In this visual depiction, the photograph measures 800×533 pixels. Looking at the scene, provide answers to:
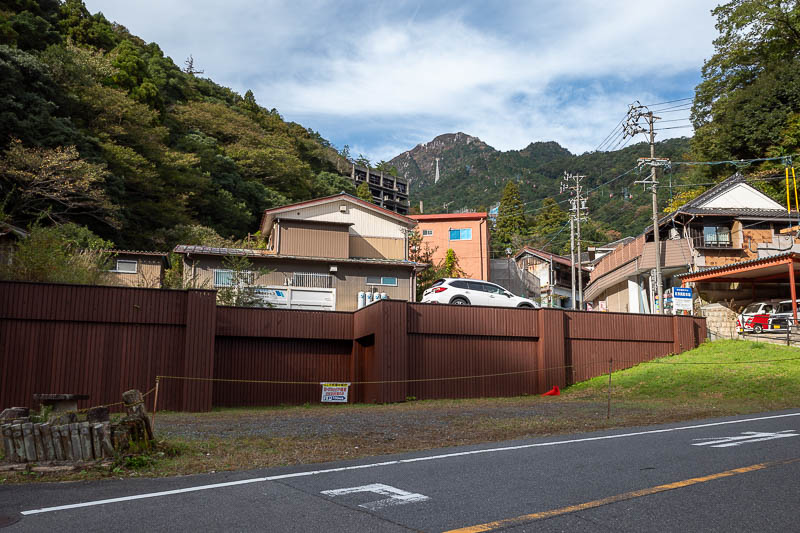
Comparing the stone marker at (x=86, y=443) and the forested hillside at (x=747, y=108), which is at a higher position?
the forested hillside at (x=747, y=108)

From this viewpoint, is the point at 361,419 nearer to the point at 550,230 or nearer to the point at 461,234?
the point at 461,234

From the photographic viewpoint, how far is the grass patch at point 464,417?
9.95 metres

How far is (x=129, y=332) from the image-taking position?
19609 millimetres

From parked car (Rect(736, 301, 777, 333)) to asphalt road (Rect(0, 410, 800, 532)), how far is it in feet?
70.7

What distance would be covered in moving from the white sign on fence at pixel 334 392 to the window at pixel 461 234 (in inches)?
1290

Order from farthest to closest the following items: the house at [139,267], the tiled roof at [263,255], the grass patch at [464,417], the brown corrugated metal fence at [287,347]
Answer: the house at [139,267] < the tiled roof at [263,255] < the brown corrugated metal fence at [287,347] < the grass patch at [464,417]

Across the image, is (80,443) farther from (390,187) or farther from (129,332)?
(390,187)

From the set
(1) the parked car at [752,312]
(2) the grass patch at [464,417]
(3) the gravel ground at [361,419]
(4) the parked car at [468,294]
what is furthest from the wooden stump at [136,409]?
(1) the parked car at [752,312]

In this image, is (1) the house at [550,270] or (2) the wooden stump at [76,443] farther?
(1) the house at [550,270]

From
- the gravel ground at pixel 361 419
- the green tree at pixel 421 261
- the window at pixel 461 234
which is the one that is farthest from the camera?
the window at pixel 461 234

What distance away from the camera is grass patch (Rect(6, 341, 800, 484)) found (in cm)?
995

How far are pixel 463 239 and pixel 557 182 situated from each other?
210 ft

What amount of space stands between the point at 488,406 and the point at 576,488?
499 inches

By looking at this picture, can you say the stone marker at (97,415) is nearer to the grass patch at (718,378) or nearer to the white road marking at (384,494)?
the white road marking at (384,494)
